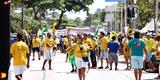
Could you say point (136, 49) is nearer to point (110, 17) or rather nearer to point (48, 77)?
point (48, 77)

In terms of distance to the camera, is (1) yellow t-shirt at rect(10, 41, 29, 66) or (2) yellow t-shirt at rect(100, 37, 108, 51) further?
(2) yellow t-shirt at rect(100, 37, 108, 51)

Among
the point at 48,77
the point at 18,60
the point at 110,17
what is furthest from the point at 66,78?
the point at 110,17

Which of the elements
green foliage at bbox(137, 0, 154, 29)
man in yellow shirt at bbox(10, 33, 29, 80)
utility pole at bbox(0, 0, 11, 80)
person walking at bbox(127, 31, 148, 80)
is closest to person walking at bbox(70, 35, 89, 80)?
person walking at bbox(127, 31, 148, 80)

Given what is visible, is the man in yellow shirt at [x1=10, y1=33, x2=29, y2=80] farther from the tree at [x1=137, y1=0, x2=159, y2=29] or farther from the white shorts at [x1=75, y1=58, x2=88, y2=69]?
the tree at [x1=137, y1=0, x2=159, y2=29]

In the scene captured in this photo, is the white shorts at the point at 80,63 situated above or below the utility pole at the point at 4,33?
below

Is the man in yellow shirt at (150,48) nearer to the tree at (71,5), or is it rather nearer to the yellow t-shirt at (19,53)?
the yellow t-shirt at (19,53)

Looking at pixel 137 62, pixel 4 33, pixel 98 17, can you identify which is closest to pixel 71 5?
pixel 137 62

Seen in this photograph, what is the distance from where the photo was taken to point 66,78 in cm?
1930

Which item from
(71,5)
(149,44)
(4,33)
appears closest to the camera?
(4,33)

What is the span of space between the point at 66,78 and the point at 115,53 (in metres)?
4.73

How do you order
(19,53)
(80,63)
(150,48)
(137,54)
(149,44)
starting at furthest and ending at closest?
(149,44) → (150,48) → (137,54) → (80,63) → (19,53)

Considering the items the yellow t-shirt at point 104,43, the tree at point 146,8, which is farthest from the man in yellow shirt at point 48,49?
the tree at point 146,8

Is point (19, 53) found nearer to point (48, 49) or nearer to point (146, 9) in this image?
point (48, 49)

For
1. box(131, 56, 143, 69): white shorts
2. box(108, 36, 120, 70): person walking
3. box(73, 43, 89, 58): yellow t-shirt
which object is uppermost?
box(73, 43, 89, 58): yellow t-shirt
